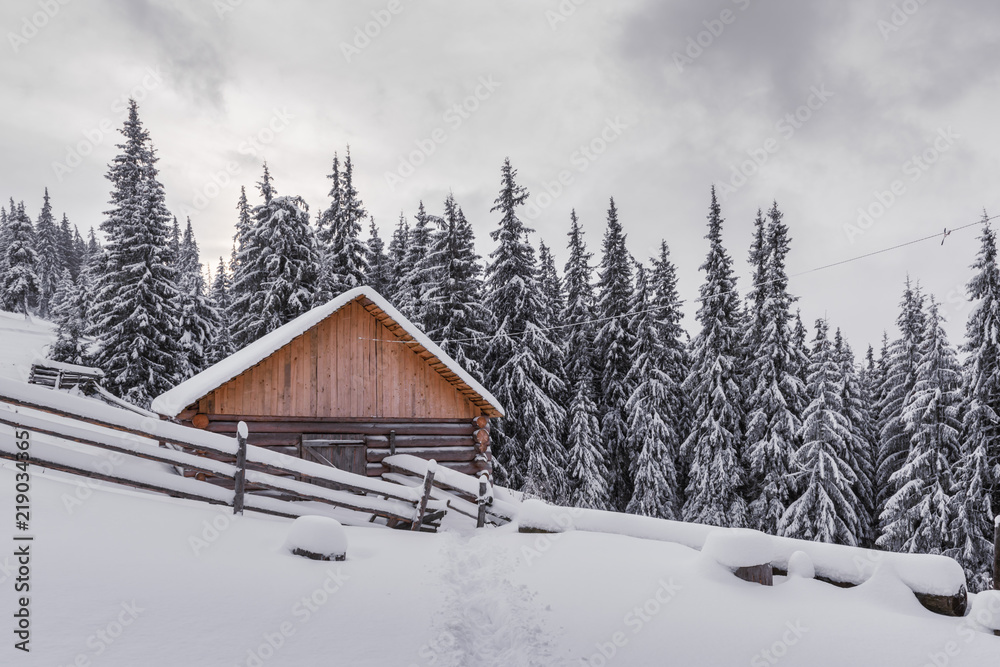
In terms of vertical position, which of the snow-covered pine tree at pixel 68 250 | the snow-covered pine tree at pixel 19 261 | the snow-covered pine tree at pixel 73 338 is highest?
the snow-covered pine tree at pixel 68 250

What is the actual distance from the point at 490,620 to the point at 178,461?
5.27 meters

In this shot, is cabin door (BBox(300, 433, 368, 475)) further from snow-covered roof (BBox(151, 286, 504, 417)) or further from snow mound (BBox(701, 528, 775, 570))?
snow mound (BBox(701, 528, 775, 570))

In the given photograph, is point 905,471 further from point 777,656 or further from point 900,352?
point 777,656

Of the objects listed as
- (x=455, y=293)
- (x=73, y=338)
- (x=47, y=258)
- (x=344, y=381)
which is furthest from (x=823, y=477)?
(x=47, y=258)

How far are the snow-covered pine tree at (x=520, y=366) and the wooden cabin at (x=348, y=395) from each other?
9.68 metres

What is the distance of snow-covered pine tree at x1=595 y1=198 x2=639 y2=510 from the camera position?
30.4 meters

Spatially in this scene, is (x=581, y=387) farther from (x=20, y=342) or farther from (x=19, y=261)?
(x=19, y=261)

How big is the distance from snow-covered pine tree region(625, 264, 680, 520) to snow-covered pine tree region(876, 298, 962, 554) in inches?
397

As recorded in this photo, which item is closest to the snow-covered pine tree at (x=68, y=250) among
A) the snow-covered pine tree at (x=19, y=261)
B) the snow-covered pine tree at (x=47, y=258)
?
the snow-covered pine tree at (x=47, y=258)

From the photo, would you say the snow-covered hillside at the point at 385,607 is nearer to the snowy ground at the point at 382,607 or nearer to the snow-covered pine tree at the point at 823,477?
the snowy ground at the point at 382,607

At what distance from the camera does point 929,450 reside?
2467 centimetres

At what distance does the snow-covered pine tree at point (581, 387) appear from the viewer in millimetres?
26734

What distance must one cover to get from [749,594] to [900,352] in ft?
104

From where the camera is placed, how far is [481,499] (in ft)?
39.3
